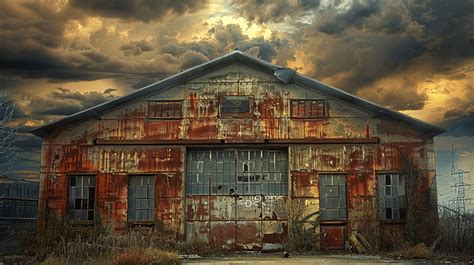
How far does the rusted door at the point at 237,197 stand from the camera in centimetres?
1895

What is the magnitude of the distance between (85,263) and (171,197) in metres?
6.21

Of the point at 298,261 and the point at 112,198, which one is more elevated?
the point at 112,198

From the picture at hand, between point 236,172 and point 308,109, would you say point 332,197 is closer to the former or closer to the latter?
point 308,109

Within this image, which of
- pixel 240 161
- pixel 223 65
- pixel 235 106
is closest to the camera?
pixel 240 161

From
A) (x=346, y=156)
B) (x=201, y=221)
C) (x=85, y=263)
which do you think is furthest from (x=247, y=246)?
(x=85, y=263)

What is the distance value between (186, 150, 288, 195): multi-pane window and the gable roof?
2.84 metres

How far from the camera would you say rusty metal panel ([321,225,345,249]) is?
739 inches

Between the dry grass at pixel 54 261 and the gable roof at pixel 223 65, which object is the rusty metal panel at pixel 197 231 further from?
the dry grass at pixel 54 261

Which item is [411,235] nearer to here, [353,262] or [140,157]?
[353,262]

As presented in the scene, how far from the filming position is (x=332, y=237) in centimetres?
1888

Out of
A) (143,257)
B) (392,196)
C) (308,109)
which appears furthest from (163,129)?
(392,196)

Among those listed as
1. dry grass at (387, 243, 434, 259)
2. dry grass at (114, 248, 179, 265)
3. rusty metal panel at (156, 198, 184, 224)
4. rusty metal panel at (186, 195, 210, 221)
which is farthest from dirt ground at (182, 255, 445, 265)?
rusty metal panel at (156, 198, 184, 224)

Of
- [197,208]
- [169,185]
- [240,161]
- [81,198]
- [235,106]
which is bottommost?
[197,208]

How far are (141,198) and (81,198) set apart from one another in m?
2.24
